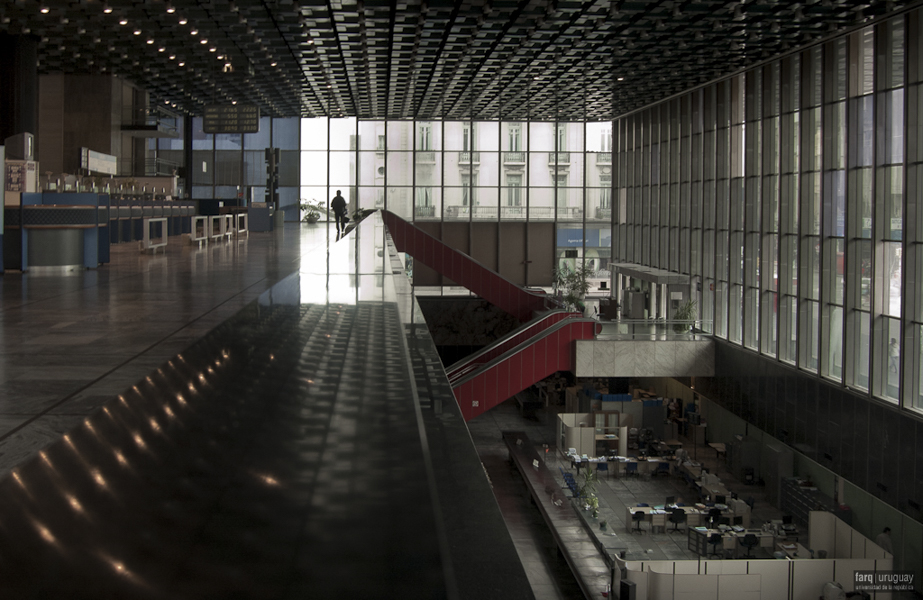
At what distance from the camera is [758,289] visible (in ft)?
82.5

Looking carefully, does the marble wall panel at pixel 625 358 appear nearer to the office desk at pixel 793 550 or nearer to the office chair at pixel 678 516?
the office chair at pixel 678 516

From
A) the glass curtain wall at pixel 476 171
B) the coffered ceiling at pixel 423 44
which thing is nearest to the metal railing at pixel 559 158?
the glass curtain wall at pixel 476 171

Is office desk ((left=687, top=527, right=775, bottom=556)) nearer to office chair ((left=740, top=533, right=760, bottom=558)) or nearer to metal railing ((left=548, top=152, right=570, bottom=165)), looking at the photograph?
office chair ((left=740, top=533, right=760, bottom=558))

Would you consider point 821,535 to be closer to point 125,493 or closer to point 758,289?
point 758,289

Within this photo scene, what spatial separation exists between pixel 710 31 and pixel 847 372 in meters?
9.17

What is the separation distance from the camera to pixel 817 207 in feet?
70.6

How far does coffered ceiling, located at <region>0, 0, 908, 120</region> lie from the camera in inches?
742

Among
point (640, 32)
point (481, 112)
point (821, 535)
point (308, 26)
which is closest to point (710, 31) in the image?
point (640, 32)

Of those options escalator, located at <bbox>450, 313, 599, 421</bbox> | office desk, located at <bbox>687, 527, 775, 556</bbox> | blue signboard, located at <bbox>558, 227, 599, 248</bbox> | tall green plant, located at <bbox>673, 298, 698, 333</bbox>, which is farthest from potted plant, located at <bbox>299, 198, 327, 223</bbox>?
office desk, located at <bbox>687, 527, 775, 556</bbox>

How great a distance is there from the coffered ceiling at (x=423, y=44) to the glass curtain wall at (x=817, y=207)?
1.00m

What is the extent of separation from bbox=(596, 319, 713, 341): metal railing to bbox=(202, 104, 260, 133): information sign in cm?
1256

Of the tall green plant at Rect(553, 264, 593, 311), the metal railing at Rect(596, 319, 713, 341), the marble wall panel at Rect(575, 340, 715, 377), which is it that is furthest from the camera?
the tall green plant at Rect(553, 264, 593, 311)

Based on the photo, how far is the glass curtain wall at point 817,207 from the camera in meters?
17.7

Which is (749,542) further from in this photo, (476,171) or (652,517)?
(476,171)
